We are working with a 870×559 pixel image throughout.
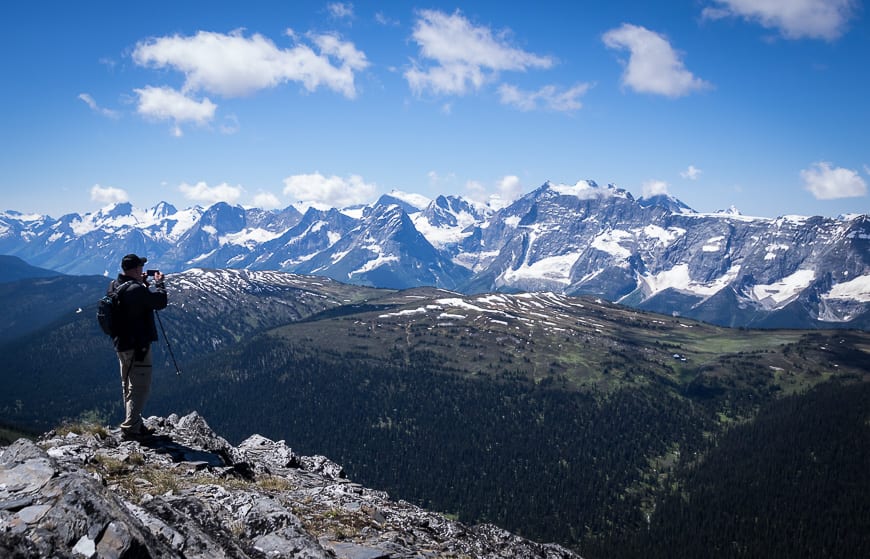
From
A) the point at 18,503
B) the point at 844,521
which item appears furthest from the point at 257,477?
the point at 844,521

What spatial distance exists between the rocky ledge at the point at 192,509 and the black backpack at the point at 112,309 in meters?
4.14

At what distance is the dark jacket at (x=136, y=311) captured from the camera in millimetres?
17172

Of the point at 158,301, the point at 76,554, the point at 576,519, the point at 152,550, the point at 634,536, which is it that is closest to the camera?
the point at 76,554

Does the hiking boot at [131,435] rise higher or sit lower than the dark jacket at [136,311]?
lower

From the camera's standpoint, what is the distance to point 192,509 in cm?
1352

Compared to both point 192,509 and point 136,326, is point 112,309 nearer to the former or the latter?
point 136,326

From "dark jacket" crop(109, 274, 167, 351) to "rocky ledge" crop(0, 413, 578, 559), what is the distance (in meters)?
3.74

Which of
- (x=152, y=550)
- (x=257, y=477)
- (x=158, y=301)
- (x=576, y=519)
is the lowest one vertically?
(x=576, y=519)

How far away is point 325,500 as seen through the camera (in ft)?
61.7

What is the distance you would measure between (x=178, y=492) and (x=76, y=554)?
6.93 meters

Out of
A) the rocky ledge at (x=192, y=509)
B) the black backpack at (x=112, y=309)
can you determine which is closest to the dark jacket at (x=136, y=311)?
the black backpack at (x=112, y=309)

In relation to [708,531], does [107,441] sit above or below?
above

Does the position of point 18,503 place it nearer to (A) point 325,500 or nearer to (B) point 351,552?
(B) point 351,552

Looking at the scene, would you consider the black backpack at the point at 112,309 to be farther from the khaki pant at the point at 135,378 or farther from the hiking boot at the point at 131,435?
the hiking boot at the point at 131,435
